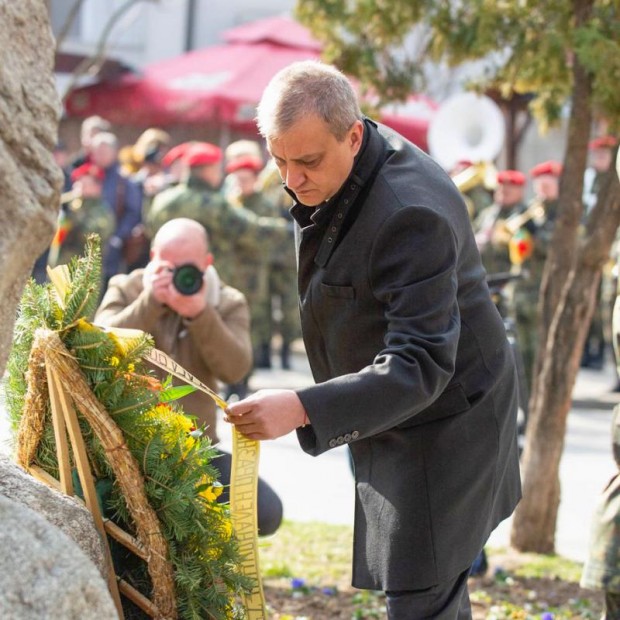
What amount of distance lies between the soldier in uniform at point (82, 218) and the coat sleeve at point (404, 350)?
8.51 meters

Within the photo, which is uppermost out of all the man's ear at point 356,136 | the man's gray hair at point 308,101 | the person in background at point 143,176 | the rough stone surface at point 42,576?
the man's gray hair at point 308,101

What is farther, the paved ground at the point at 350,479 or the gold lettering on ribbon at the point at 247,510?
the paved ground at the point at 350,479

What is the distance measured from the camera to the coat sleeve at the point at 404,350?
2871mm

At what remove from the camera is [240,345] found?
4.79 metres

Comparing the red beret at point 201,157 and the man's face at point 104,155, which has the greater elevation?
the red beret at point 201,157

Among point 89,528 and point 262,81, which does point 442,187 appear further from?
point 262,81

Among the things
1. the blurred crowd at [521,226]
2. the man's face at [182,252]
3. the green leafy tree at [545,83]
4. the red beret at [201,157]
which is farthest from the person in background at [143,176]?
the man's face at [182,252]

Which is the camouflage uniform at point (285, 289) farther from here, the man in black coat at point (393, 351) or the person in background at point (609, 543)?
the man in black coat at point (393, 351)

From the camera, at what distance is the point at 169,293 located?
4.59 metres

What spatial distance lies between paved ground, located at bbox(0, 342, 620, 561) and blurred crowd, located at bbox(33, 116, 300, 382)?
230 cm

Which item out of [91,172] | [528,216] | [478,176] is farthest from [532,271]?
[91,172]

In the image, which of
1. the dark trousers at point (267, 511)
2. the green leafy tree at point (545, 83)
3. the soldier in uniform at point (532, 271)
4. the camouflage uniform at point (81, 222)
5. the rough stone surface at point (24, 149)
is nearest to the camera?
the rough stone surface at point (24, 149)

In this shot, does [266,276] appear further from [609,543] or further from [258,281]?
[609,543]

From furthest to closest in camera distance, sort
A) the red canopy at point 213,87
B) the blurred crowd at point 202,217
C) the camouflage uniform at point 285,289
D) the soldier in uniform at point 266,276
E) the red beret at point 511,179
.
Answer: the red canopy at point 213,87 → the camouflage uniform at point 285,289 → the red beret at point 511,179 → the soldier in uniform at point 266,276 → the blurred crowd at point 202,217
